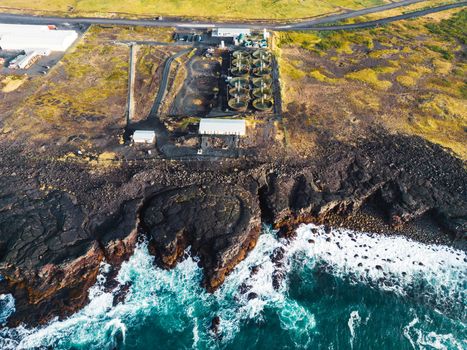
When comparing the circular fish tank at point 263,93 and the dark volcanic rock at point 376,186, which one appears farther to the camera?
the circular fish tank at point 263,93

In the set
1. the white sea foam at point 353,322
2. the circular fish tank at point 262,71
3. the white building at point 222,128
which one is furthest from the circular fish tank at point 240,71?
the white sea foam at point 353,322

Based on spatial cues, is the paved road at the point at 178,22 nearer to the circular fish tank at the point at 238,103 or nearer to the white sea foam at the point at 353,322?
the circular fish tank at the point at 238,103

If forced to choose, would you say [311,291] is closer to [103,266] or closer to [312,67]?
[103,266]

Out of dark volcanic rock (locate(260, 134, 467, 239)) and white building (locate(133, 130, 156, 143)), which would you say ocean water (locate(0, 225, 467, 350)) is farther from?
white building (locate(133, 130, 156, 143))

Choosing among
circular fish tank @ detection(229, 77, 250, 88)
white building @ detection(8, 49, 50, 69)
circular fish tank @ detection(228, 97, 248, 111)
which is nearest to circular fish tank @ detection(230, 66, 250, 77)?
circular fish tank @ detection(229, 77, 250, 88)

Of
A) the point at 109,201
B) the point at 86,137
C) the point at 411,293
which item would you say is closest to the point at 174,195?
the point at 109,201

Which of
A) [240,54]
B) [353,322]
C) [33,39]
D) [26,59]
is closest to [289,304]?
[353,322]
